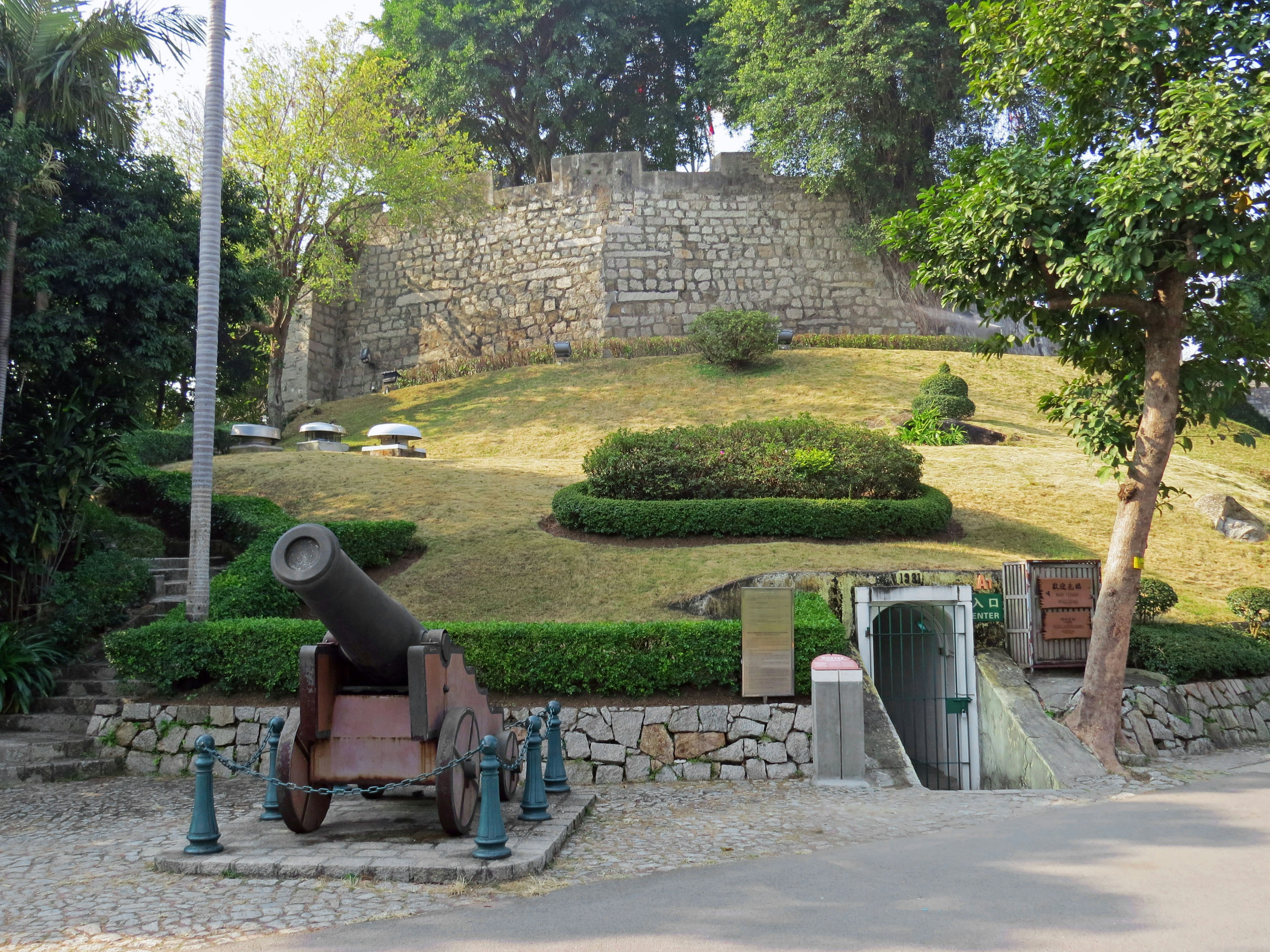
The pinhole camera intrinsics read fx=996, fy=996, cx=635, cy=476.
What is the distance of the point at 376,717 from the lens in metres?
6.00

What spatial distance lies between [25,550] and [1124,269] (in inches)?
423

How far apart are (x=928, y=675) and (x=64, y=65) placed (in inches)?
446

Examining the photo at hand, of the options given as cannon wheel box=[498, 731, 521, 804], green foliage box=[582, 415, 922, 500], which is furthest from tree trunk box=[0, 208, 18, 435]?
green foliage box=[582, 415, 922, 500]

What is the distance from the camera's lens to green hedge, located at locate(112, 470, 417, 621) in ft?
33.6

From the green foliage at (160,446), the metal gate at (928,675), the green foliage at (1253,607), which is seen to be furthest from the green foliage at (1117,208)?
the green foliage at (160,446)

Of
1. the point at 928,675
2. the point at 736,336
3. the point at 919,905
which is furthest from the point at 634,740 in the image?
the point at 736,336

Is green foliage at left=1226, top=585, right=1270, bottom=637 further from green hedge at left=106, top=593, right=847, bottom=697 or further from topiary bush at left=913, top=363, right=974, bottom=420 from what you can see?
topiary bush at left=913, top=363, right=974, bottom=420

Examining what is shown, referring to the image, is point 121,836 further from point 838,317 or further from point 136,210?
point 838,317

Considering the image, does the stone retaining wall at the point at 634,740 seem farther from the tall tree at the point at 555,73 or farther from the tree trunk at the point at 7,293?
the tall tree at the point at 555,73

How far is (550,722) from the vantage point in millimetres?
7387

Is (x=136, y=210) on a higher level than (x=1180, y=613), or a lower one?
higher

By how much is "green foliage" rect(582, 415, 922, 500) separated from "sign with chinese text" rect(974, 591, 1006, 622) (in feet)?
10.2

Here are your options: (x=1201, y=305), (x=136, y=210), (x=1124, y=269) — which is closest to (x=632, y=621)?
(x=1124, y=269)

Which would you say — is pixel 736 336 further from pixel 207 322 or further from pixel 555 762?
pixel 555 762
